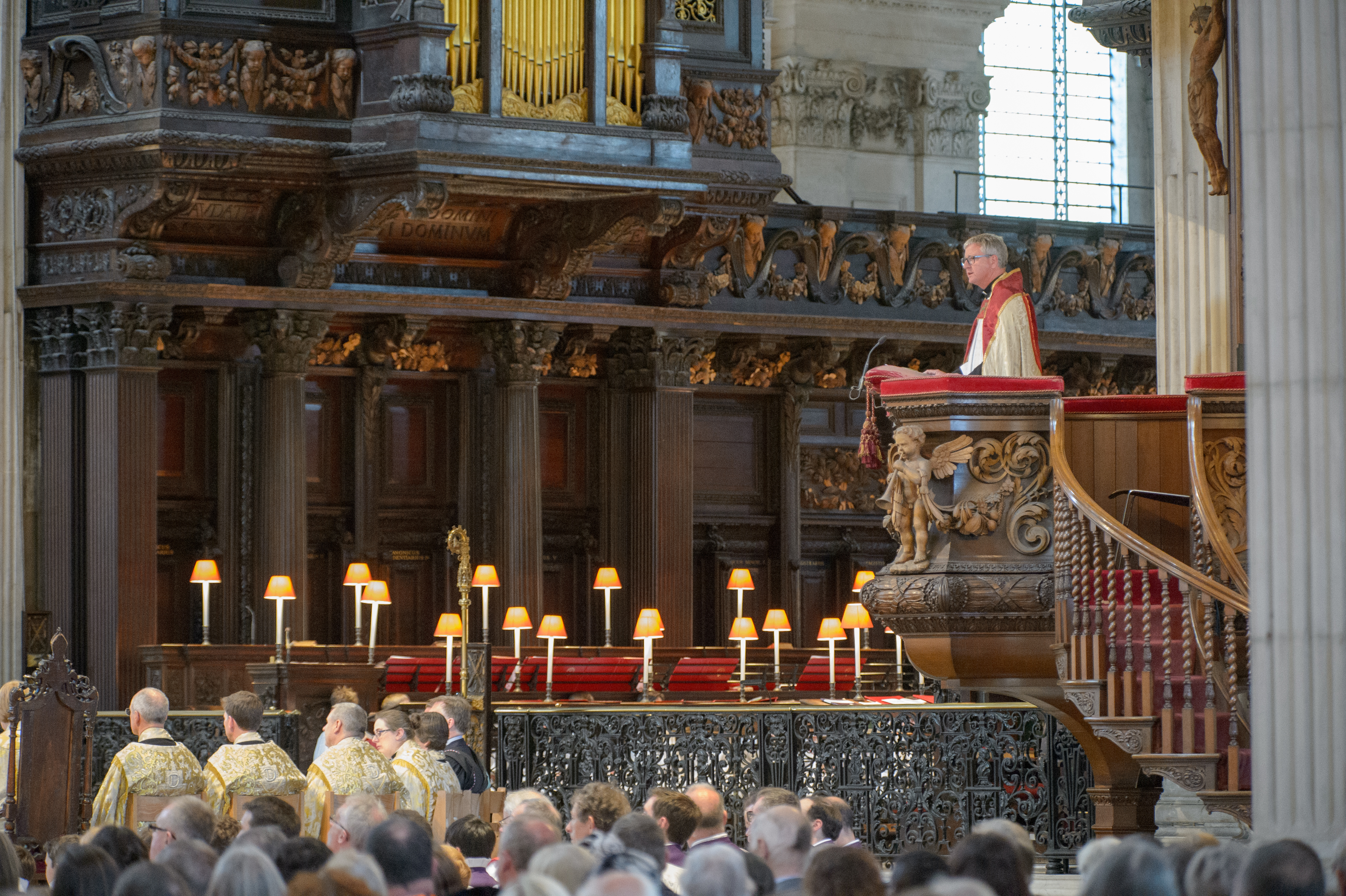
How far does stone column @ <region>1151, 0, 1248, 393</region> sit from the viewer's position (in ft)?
45.4

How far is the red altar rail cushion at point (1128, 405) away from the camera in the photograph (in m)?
10.6

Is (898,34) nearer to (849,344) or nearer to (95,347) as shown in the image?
(849,344)

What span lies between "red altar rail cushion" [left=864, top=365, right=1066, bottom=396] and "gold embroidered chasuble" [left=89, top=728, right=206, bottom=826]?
364 centimetres

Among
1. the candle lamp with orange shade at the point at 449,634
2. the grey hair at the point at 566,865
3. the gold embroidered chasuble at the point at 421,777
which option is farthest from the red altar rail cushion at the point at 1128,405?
the candle lamp with orange shade at the point at 449,634

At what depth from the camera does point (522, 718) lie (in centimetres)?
1334

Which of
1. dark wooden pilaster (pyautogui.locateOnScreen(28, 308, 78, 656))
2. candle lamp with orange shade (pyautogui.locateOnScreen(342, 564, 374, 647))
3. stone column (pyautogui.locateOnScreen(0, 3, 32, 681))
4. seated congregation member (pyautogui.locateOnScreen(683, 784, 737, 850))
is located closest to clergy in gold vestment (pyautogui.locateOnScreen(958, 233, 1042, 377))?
seated congregation member (pyautogui.locateOnScreen(683, 784, 737, 850))

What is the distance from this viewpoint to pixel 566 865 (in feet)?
20.4

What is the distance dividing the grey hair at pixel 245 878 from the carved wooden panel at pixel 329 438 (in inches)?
546

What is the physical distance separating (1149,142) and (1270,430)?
19304 millimetres

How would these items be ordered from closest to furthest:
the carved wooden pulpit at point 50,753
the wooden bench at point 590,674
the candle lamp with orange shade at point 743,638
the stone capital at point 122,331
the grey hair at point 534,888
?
the grey hair at point 534,888 → the carved wooden pulpit at point 50,753 → the candle lamp with orange shade at point 743,638 → the wooden bench at point 590,674 → the stone capital at point 122,331

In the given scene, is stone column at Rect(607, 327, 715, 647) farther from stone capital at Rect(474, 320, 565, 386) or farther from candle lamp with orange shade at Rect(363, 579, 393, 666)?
candle lamp with orange shade at Rect(363, 579, 393, 666)

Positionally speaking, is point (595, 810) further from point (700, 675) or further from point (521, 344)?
point (521, 344)

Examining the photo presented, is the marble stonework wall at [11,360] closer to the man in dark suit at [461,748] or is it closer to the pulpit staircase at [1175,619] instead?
the man in dark suit at [461,748]

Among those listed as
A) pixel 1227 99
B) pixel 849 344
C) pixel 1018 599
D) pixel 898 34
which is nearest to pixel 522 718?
pixel 1018 599
